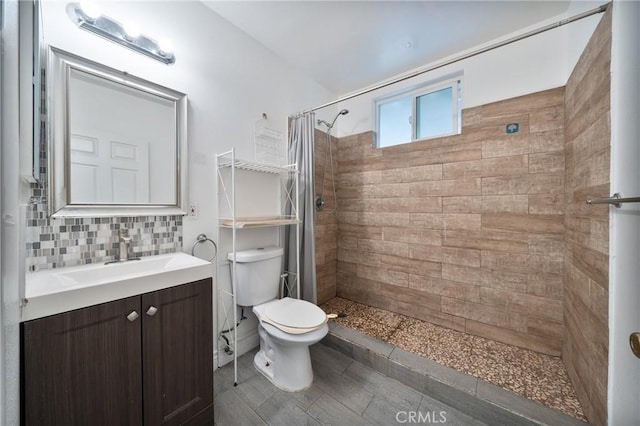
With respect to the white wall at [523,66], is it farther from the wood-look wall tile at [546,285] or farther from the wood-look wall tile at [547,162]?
the wood-look wall tile at [546,285]

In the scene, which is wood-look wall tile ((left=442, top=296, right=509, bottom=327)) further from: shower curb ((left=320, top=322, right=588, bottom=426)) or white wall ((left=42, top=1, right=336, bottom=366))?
white wall ((left=42, top=1, right=336, bottom=366))

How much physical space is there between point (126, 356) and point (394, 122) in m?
2.79

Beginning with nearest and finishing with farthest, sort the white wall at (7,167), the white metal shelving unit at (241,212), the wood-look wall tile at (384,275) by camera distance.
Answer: the white wall at (7,167)
the white metal shelving unit at (241,212)
the wood-look wall tile at (384,275)

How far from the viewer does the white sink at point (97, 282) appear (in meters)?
0.79

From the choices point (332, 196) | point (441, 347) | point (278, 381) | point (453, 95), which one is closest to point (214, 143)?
point (332, 196)

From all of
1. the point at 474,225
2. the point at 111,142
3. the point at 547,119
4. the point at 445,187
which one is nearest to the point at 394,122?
the point at 445,187

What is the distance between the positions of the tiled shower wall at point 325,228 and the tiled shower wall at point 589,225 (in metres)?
1.93

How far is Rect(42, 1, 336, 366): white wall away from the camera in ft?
4.07

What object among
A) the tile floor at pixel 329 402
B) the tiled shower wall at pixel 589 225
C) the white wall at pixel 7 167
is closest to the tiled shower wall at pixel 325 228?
the tile floor at pixel 329 402

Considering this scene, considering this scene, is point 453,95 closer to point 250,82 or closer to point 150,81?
point 250,82

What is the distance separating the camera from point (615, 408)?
935 millimetres

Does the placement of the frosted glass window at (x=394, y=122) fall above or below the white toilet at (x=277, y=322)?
above

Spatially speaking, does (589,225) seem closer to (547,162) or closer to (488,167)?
(547,162)

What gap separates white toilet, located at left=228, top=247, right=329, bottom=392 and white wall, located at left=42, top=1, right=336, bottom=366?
0.22 meters
